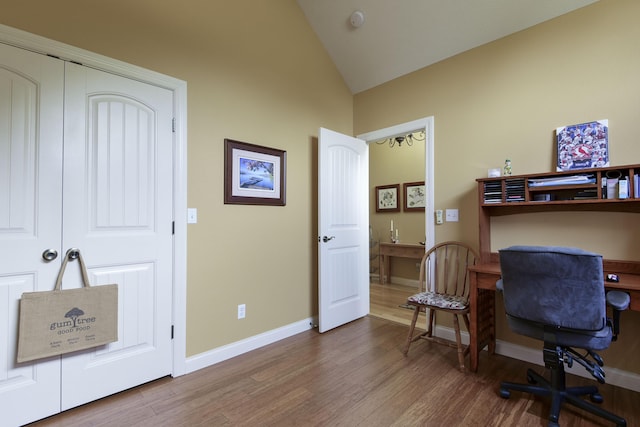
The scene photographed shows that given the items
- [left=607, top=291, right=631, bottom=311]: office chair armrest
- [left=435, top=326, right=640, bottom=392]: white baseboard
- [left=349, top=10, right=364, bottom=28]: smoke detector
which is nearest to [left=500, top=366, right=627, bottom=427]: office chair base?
[left=435, top=326, right=640, bottom=392]: white baseboard

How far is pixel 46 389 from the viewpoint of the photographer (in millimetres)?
1726

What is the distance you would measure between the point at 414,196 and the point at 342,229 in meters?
2.34

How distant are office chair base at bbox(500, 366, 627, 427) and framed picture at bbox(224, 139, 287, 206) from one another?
2238 millimetres

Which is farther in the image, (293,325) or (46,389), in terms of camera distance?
(293,325)

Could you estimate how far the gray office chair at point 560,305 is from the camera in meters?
1.57

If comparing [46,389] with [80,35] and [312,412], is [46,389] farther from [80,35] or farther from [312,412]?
[80,35]

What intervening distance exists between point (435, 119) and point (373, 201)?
288cm

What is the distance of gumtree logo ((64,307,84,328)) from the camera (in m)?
1.76

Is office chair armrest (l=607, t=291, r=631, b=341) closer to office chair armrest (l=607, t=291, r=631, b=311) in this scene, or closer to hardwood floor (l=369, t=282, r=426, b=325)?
office chair armrest (l=607, t=291, r=631, b=311)

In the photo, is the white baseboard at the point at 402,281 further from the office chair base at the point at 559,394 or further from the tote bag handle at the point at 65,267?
the tote bag handle at the point at 65,267

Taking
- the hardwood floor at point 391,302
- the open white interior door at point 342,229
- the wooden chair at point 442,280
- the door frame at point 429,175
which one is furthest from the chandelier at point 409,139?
the wooden chair at point 442,280

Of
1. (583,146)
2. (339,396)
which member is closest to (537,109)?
(583,146)

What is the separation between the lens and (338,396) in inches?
77.6

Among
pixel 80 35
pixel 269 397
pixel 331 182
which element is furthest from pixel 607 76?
pixel 80 35
